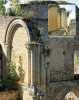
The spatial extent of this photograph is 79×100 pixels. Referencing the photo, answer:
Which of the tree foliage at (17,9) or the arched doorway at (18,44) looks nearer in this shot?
the arched doorway at (18,44)

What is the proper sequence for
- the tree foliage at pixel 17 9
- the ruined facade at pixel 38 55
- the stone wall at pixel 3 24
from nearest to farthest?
the ruined facade at pixel 38 55 < the stone wall at pixel 3 24 < the tree foliage at pixel 17 9

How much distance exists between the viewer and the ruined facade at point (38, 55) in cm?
1766

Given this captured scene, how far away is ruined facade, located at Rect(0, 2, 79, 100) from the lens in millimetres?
17656

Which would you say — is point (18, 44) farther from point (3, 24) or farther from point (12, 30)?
point (3, 24)

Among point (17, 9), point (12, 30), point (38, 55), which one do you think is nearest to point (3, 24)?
point (12, 30)

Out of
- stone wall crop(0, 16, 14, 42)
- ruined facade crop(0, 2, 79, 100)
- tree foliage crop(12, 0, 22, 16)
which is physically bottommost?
ruined facade crop(0, 2, 79, 100)

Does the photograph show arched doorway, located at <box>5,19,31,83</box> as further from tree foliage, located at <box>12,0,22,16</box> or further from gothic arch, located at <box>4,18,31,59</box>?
tree foliage, located at <box>12,0,22,16</box>

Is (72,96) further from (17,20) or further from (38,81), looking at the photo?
(17,20)

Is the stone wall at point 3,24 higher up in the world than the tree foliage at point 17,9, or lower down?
lower down

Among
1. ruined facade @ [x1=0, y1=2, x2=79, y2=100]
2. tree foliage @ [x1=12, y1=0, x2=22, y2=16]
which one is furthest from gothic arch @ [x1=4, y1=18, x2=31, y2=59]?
tree foliage @ [x1=12, y1=0, x2=22, y2=16]

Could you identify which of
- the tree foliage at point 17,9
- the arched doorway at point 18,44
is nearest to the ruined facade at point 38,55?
the arched doorway at point 18,44

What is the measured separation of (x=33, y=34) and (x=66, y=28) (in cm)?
633

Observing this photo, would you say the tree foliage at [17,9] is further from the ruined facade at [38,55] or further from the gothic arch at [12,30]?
the gothic arch at [12,30]

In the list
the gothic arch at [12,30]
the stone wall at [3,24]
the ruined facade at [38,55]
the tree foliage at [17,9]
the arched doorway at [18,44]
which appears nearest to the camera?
the ruined facade at [38,55]
